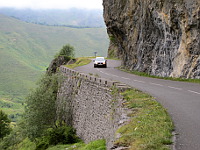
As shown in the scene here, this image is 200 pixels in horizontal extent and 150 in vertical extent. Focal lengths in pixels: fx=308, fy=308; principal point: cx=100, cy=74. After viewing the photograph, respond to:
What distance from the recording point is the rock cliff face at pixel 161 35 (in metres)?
20.7

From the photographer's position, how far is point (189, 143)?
6.46 m

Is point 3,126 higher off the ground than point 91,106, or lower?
lower

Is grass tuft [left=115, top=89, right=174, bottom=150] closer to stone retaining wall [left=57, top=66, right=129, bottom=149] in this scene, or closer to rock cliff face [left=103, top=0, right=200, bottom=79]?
stone retaining wall [left=57, top=66, right=129, bottom=149]

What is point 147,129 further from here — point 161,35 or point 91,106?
point 161,35

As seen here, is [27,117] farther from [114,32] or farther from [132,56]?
[114,32]

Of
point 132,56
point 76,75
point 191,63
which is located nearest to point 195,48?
point 191,63

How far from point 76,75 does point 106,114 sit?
30.0ft

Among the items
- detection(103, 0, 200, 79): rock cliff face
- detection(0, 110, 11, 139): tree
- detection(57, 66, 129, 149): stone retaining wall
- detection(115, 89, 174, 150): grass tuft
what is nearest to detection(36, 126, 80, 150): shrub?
detection(57, 66, 129, 149): stone retaining wall

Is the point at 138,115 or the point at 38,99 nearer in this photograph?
the point at 138,115

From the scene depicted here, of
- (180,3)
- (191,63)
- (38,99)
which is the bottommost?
(38,99)

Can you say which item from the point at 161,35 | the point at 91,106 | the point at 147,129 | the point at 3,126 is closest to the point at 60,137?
the point at 91,106

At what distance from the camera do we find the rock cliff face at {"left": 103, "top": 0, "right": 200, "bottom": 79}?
20.7 metres

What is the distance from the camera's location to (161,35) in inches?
1043

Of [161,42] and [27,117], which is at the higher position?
[161,42]
